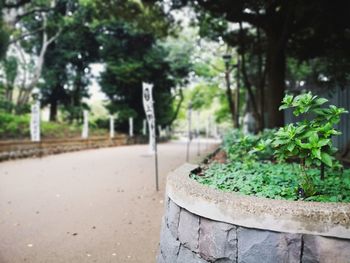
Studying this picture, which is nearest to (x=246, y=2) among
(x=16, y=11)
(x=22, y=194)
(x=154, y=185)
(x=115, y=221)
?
(x=154, y=185)

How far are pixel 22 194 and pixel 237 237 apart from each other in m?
5.58

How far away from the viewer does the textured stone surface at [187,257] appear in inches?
101

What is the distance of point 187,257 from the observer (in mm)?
2646

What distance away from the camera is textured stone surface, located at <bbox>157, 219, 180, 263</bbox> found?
280cm

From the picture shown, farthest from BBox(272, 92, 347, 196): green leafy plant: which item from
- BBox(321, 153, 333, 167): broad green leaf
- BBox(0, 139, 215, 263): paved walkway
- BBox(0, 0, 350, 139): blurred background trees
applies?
BBox(0, 0, 350, 139): blurred background trees

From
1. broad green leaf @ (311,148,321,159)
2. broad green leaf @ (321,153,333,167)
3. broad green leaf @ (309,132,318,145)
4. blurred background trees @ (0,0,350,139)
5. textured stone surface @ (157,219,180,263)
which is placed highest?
blurred background trees @ (0,0,350,139)

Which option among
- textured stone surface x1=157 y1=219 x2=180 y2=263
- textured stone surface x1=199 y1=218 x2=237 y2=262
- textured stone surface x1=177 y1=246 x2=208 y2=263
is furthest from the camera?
textured stone surface x1=157 y1=219 x2=180 y2=263

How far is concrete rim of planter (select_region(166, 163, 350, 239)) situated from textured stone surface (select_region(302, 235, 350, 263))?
1.6 inches

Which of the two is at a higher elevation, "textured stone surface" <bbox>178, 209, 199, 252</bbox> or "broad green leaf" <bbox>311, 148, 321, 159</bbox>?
"broad green leaf" <bbox>311, 148, 321, 159</bbox>

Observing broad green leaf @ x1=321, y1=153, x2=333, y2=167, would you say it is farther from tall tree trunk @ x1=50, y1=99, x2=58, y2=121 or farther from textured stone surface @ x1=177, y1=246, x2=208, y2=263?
tall tree trunk @ x1=50, y1=99, x2=58, y2=121

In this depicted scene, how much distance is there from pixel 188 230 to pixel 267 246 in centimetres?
72

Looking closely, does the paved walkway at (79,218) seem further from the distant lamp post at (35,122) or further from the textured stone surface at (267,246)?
the distant lamp post at (35,122)

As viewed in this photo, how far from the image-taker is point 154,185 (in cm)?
749

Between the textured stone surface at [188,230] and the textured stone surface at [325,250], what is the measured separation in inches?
33.2
